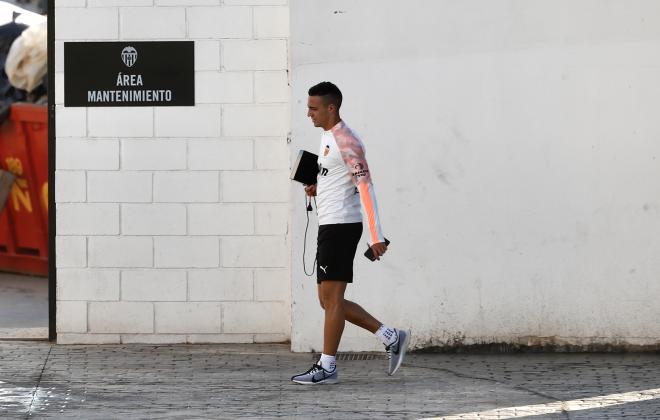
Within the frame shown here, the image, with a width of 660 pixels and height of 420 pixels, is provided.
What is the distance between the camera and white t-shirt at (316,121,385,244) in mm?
8352

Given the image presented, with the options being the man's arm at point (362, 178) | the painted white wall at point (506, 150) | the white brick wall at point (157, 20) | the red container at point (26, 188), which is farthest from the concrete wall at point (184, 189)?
the red container at point (26, 188)

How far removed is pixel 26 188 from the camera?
14.5 meters

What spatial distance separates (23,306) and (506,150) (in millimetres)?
5089

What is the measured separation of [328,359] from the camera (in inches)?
339

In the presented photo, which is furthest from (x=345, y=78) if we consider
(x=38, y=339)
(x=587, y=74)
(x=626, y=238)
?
(x=38, y=339)

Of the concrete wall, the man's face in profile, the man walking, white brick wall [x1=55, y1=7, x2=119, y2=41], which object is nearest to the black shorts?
the man walking

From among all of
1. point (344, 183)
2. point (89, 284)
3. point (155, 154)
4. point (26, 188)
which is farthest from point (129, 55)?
point (26, 188)

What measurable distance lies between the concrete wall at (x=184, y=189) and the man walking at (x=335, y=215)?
1549mm

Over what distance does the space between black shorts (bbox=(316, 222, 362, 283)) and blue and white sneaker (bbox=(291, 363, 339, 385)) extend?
1.91ft

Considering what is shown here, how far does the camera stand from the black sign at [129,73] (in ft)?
33.1

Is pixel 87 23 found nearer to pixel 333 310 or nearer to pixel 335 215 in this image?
pixel 335 215

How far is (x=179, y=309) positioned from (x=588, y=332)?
3.00 metres

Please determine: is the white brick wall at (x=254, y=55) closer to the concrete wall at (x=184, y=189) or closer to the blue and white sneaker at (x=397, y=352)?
the concrete wall at (x=184, y=189)

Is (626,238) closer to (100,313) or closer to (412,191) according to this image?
(412,191)
